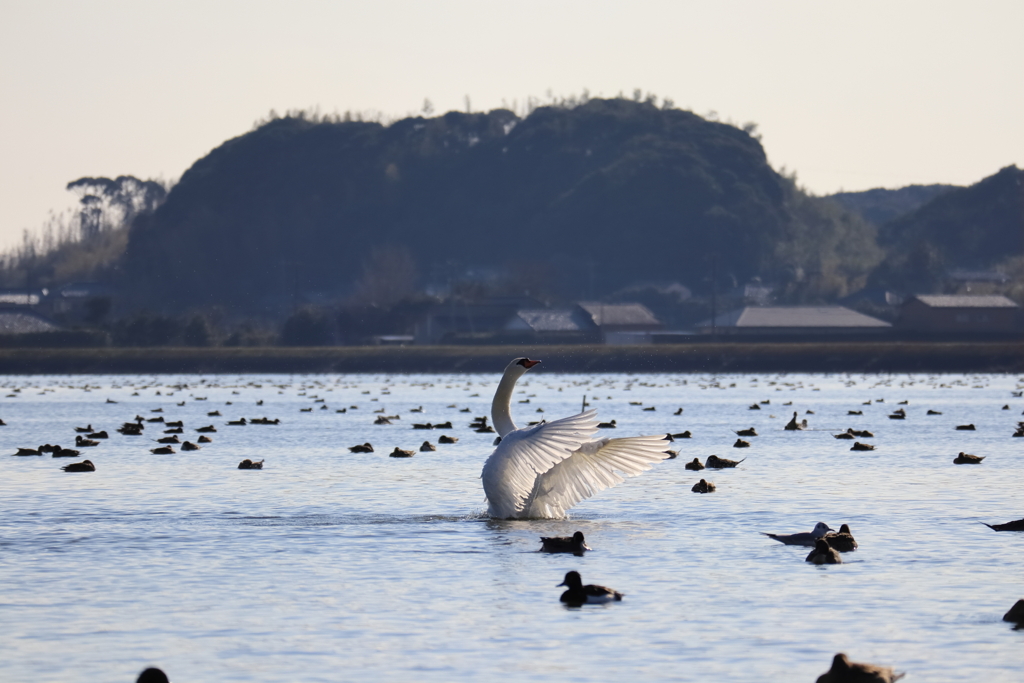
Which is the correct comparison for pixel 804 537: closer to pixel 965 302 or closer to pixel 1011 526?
pixel 1011 526

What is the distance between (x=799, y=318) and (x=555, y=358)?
1345 inches

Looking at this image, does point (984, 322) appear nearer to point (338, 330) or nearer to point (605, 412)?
point (338, 330)

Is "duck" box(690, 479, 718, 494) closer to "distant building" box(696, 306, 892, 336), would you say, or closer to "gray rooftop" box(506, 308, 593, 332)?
"distant building" box(696, 306, 892, 336)

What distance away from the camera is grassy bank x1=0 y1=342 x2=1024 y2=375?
440 ft

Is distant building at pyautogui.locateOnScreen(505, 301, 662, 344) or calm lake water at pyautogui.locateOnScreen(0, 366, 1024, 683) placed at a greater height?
distant building at pyautogui.locateOnScreen(505, 301, 662, 344)

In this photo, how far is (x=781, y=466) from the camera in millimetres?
36781

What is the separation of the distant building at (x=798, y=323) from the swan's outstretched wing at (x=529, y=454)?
135 m

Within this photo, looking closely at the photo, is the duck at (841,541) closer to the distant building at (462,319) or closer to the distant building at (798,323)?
the distant building at (798,323)

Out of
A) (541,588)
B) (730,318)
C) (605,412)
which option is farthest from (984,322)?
(541,588)

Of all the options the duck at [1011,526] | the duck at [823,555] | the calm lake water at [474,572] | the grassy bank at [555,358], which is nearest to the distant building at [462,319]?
the grassy bank at [555,358]

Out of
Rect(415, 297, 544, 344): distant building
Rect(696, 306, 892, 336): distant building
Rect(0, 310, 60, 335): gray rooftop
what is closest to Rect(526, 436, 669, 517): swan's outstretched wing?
Rect(696, 306, 892, 336): distant building

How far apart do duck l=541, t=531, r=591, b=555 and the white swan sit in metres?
2.03

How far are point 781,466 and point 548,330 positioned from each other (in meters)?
134

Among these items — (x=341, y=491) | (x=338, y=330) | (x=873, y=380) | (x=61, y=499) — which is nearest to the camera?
(x=61, y=499)
